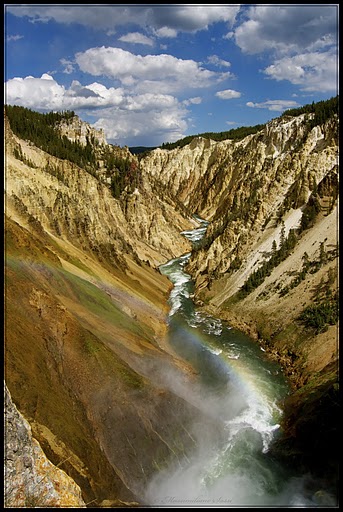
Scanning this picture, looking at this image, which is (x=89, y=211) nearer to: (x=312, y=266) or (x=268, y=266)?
(x=268, y=266)

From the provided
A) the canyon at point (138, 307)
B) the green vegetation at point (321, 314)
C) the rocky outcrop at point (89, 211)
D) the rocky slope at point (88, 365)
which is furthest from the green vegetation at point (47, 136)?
the green vegetation at point (321, 314)

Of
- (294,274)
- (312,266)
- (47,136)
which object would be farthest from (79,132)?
(312,266)

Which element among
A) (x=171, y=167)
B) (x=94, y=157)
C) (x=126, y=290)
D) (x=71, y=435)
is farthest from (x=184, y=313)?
(x=171, y=167)

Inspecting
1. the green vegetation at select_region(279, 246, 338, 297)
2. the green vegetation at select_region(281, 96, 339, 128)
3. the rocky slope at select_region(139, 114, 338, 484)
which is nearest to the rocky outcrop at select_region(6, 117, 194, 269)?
the rocky slope at select_region(139, 114, 338, 484)

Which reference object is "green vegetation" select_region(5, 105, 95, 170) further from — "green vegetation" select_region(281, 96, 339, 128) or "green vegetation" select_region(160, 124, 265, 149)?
"green vegetation" select_region(160, 124, 265, 149)

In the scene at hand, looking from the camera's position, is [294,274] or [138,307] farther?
[294,274]

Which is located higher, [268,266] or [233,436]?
[268,266]

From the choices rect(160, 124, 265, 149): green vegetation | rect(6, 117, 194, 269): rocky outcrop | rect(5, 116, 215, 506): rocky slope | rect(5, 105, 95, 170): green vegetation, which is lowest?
rect(5, 116, 215, 506): rocky slope
